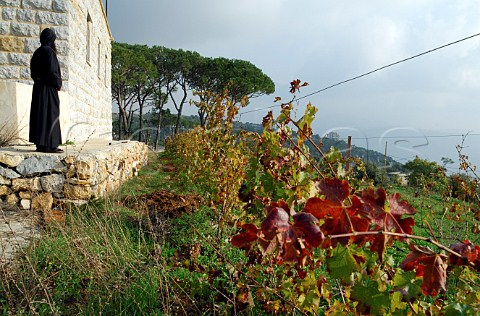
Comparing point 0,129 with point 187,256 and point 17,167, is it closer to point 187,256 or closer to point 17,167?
point 17,167

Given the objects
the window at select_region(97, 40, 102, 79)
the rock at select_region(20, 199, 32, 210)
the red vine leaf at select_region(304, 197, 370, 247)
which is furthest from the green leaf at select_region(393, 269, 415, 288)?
the window at select_region(97, 40, 102, 79)

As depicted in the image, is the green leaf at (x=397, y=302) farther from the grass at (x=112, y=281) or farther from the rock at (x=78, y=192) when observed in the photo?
the rock at (x=78, y=192)

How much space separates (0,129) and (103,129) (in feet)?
21.5

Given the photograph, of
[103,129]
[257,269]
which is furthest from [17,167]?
[103,129]

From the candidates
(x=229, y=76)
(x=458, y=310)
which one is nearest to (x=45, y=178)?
(x=458, y=310)

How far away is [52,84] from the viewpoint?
5270 millimetres

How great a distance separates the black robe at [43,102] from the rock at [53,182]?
1.52ft

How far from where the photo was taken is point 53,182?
5.03m

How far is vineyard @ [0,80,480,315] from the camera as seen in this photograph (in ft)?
2.84

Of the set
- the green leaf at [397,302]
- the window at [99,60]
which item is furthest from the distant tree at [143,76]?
the green leaf at [397,302]

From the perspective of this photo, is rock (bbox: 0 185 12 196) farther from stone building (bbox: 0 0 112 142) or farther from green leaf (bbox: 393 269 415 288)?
green leaf (bbox: 393 269 415 288)

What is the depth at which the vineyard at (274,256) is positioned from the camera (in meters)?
0.87

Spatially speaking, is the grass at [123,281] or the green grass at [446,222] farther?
the green grass at [446,222]

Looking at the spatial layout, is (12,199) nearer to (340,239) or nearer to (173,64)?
(340,239)
